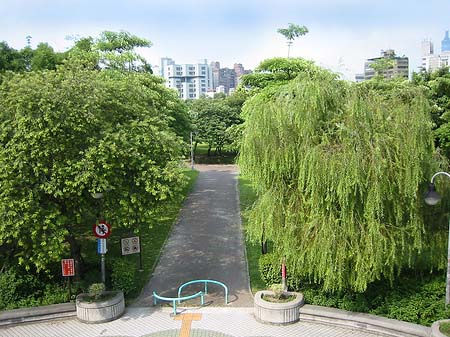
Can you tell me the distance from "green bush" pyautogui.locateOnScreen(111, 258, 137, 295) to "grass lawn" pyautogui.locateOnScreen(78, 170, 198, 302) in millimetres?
417

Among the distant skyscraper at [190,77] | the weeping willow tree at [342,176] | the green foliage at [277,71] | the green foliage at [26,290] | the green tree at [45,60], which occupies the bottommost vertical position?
the green foliage at [26,290]

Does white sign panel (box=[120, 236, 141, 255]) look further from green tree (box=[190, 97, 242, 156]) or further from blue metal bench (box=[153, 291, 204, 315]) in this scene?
green tree (box=[190, 97, 242, 156])

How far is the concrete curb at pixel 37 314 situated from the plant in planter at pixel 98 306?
0.38 m

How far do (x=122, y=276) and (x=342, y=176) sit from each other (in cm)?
685

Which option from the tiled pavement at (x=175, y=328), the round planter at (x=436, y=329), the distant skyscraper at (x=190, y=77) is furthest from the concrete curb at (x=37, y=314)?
the distant skyscraper at (x=190, y=77)

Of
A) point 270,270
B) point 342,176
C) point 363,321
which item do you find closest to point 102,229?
point 270,270

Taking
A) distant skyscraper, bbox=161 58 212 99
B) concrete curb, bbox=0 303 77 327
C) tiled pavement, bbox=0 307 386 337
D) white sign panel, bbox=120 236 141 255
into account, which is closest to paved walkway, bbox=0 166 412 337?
tiled pavement, bbox=0 307 386 337

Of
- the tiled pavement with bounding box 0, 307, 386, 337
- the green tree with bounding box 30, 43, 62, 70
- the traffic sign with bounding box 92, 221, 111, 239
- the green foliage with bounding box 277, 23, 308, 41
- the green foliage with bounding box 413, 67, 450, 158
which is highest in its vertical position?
the green foliage with bounding box 277, 23, 308, 41

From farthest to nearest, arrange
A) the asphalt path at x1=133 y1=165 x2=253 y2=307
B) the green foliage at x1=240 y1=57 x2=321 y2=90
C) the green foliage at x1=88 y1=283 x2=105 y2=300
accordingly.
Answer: the green foliage at x1=240 y1=57 x2=321 y2=90 → the asphalt path at x1=133 y1=165 x2=253 y2=307 → the green foliage at x1=88 y1=283 x2=105 y2=300

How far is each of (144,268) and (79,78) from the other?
6.87 metres

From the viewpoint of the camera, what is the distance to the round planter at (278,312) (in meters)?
11.2

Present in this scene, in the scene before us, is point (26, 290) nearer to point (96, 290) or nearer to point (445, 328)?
point (96, 290)

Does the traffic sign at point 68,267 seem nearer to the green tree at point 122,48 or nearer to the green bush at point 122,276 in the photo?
the green bush at point 122,276

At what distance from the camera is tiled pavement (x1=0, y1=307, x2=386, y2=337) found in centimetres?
1091
